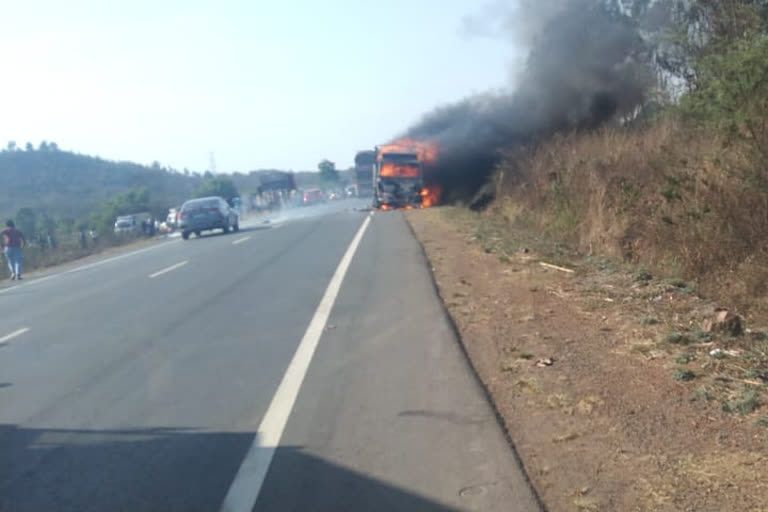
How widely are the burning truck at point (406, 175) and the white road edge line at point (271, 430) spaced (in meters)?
28.3

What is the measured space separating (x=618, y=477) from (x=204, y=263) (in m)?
16.9

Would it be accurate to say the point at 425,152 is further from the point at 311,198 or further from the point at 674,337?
the point at 311,198

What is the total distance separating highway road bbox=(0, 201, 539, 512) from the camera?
5664 mm

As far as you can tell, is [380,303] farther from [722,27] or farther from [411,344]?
[722,27]

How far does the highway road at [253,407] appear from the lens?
5.66m

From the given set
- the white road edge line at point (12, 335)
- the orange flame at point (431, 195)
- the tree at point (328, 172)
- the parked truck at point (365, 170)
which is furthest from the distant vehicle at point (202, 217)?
the tree at point (328, 172)

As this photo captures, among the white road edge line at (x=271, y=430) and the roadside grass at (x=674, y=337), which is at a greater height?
the roadside grass at (x=674, y=337)

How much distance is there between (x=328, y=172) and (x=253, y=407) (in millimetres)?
104072

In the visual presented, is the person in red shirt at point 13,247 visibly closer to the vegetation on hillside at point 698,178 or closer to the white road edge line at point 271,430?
the vegetation on hillside at point 698,178

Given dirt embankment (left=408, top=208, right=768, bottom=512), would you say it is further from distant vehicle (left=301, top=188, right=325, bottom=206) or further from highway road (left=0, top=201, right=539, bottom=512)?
distant vehicle (left=301, top=188, right=325, bottom=206)

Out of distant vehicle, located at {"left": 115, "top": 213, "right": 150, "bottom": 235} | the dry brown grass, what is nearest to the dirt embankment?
the dry brown grass

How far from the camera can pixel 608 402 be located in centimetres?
691

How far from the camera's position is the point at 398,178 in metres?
40.9

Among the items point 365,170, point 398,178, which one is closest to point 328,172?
point 365,170
